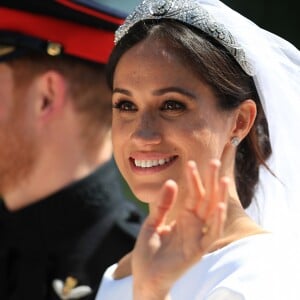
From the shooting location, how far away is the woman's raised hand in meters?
2.43

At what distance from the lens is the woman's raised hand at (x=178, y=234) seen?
243cm

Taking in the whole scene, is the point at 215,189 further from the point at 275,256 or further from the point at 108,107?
the point at 108,107

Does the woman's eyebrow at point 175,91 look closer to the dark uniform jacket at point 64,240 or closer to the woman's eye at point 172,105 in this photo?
the woman's eye at point 172,105

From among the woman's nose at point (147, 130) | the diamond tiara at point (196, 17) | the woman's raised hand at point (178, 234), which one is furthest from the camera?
the diamond tiara at point (196, 17)

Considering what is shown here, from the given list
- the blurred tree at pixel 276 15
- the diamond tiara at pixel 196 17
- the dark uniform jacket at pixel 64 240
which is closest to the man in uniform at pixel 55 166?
the dark uniform jacket at pixel 64 240

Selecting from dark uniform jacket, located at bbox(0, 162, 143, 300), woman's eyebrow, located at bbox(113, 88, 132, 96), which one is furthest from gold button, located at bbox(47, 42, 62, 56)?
woman's eyebrow, located at bbox(113, 88, 132, 96)

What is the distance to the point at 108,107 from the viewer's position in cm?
397

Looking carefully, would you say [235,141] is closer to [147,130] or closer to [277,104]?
[277,104]

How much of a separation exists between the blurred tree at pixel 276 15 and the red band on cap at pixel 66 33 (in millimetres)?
→ 1479

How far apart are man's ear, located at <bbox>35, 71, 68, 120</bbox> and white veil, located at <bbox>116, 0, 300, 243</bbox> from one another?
0.79 meters

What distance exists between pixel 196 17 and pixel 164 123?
297 millimetres

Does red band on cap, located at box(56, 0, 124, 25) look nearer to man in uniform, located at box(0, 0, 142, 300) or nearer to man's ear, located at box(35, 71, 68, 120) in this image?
man in uniform, located at box(0, 0, 142, 300)

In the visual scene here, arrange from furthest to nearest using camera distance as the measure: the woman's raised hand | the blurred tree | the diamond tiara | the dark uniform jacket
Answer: the blurred tree → the dark uniform jacket → the diamond tiara → the woman's raised hand

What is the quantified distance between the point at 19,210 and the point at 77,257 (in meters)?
Result: 0.25
